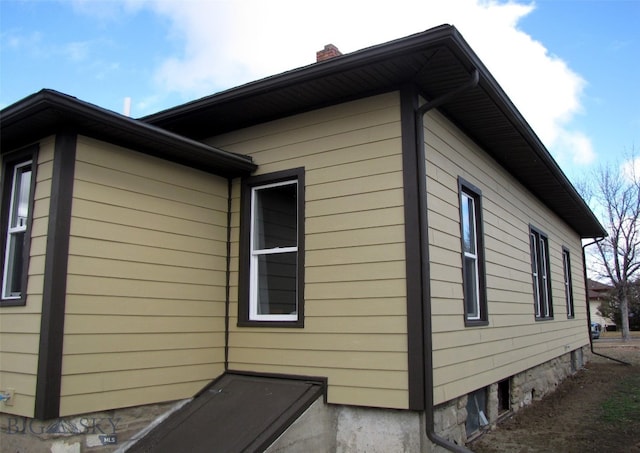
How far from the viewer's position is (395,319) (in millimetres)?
4996

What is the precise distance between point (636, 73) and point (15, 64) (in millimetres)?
15515

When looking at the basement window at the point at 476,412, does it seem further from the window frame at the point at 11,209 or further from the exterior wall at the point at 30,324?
the window frame at the point at 11,209

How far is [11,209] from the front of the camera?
17.4 ft

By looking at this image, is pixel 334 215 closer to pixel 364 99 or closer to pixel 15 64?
pixel 364 99

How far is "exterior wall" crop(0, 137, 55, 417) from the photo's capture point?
454 cm

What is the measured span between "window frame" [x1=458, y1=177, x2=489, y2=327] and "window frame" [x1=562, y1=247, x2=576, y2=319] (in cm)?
686

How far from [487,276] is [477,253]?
0.34m

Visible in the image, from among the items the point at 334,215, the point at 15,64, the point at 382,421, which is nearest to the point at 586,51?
the point at 334,215

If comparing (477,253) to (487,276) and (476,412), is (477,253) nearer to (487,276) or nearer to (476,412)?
(487,276)

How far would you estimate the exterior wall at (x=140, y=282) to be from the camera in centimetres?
475

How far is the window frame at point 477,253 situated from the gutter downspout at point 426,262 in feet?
4.33

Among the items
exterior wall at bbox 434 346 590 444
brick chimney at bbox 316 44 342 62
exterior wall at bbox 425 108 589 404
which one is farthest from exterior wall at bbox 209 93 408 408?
brick chimney at bbox 316 44 342 62

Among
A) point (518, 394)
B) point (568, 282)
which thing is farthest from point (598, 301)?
point (518, 394)

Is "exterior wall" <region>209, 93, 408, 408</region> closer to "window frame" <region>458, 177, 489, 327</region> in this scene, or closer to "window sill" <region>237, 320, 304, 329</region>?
"window sill" <region>237, 320, 304, 329</region>
